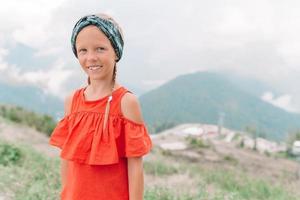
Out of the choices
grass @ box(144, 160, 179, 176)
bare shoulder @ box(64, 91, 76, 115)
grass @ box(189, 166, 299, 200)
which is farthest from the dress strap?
grass @ box(144, 160, 179, 176)

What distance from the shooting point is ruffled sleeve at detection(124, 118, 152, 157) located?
6.98 feet

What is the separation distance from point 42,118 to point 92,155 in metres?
16.8

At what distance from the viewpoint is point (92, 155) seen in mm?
2162

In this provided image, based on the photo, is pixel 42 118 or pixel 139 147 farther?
pixel 42 118

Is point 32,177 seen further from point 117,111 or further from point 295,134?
point 295,134

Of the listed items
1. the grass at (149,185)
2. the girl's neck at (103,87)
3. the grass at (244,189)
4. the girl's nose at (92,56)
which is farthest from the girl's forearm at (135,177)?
the grass at (244,189)

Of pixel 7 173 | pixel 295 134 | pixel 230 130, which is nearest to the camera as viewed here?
pixel 7 173

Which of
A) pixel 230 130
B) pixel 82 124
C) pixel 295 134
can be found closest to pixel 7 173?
pixel 82 124

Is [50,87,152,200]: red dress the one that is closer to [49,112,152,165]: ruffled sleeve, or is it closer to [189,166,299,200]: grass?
[49,112,152,165]: ruffled sleeve

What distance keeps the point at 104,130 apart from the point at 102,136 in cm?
3

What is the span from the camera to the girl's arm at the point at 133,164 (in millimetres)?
2154

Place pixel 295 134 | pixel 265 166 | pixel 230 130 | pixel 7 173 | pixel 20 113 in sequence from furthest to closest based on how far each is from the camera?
pixel 230 130 → pixel 295 134 → pixel 20 113 → pixel 265 166 → pixel 7 173

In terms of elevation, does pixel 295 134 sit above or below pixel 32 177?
below

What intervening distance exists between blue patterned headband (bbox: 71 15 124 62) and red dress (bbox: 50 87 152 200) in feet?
0.58
